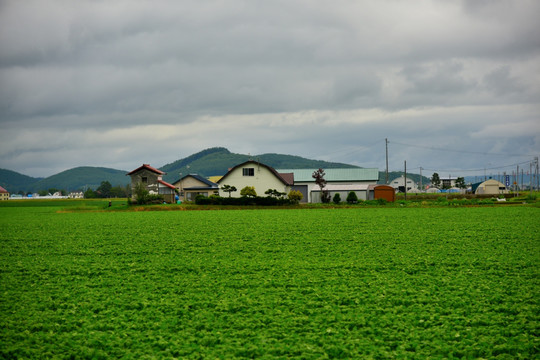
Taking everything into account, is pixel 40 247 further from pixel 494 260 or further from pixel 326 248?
pixel 494 260

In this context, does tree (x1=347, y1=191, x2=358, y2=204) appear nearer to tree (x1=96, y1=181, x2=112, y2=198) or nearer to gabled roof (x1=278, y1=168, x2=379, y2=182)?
gabled roof (x1=278, y1=168, x2=379, y2=182)

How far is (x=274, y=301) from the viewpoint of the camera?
9.31 meters

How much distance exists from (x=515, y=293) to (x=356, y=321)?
426cm

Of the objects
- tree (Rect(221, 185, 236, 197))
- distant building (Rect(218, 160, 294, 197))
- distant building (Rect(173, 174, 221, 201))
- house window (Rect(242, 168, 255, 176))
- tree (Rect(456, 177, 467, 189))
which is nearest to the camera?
tree (Rect(221, 185, 236, 197))

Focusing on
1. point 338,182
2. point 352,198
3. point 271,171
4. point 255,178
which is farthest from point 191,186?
point 352,198

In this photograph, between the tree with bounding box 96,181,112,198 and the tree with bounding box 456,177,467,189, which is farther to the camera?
the tree with bounding box 456,177,467,189

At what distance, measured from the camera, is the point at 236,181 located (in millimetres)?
60844

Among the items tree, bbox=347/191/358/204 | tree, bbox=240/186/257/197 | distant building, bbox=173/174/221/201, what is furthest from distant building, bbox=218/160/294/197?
distant building, bbox=173/174/221/201

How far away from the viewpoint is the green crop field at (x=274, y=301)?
7145 mm

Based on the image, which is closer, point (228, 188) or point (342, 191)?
point (228, 188)

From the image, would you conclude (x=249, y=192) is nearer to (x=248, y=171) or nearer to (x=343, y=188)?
(x=248, y=171)

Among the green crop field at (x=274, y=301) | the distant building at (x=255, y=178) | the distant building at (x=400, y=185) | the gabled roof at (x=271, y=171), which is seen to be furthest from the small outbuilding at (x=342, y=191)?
the distant building at (x=400, y=185)

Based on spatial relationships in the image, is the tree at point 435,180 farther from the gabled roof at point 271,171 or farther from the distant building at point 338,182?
the gabled roof at point 271,171

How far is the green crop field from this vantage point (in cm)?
714
